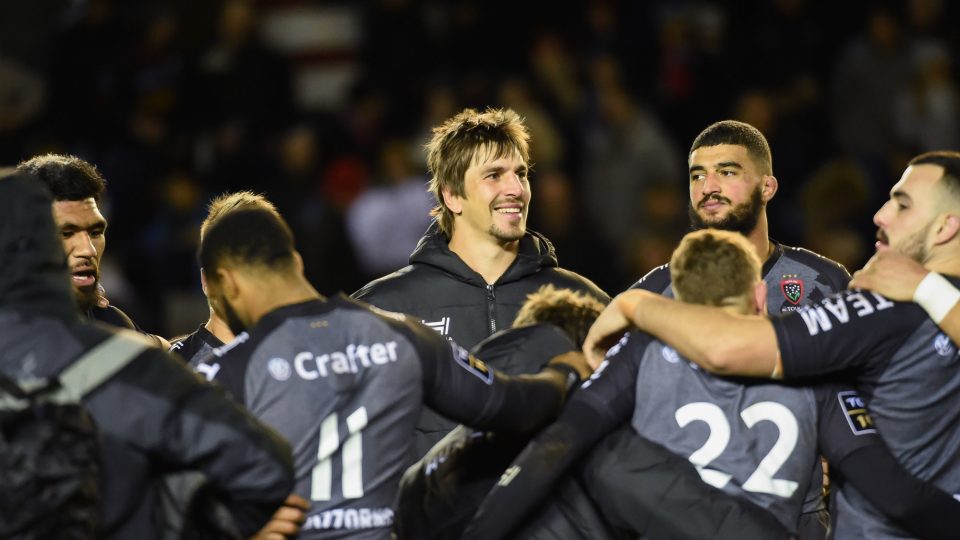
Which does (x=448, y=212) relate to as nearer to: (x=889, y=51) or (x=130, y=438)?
(x=130, y=438)

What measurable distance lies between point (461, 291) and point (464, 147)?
738mm

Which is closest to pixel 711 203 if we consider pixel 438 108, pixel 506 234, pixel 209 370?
pixel 506 234

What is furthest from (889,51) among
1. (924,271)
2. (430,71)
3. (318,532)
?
(318,532)

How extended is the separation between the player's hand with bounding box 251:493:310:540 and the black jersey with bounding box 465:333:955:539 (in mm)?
628

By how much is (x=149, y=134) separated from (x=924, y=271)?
889 centimetres

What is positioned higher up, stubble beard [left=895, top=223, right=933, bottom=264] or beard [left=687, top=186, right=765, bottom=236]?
stubble beard [left=895, top=223, right=933, bottom=264]

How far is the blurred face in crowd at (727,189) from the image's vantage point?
6.54 m

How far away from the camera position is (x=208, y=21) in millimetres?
14180

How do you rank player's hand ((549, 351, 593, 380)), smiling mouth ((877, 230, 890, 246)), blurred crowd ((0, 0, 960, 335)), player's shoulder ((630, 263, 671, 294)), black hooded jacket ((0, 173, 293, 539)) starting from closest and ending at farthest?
black hooded jacket ((0, 173, 293, 539))
player's hand ((549, 351, 593, 380))
smiling mouth ((877, 230, 890, 246))
player's shoulder ((630, 263, 671, 294))
blurred crowd ((0, 0, 960, 335))

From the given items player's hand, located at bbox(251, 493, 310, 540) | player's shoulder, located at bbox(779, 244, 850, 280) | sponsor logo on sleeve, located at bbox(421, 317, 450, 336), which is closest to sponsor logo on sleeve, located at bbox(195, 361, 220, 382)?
player's hand, located at bbox(251, 493, 310, 540)

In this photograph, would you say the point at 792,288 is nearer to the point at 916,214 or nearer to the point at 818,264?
the point at 818,264

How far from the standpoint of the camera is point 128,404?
4.26 metres

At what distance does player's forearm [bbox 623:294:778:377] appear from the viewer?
4773 mm

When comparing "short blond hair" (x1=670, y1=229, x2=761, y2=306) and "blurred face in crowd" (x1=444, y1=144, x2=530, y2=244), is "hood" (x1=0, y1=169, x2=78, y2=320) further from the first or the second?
"blurred face in crowd" (x1=444, y1=144, x2=530, y2=244)
